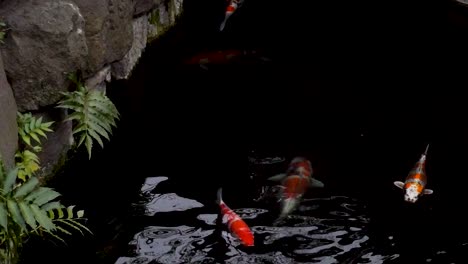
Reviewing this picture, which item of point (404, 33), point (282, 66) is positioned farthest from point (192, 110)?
point (404, 33)

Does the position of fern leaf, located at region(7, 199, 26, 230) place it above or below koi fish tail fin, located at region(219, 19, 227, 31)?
below

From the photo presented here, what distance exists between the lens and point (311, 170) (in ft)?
25.6

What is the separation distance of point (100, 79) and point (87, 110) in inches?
44.9

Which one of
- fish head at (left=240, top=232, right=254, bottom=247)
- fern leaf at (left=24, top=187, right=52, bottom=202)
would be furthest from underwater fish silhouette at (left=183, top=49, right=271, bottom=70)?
fern leaf at (left=24, top=187, right=52, bottom=202)

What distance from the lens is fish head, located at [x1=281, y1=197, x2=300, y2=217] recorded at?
23.4 ft

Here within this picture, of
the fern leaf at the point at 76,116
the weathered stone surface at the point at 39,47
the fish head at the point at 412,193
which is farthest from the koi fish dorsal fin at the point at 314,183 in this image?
the weathered stone surface at the point at 39,47

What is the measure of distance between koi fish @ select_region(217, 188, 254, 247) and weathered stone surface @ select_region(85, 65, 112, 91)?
7.81ft

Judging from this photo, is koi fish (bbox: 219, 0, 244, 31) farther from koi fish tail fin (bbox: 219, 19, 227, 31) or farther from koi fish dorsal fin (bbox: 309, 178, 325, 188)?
koi fish dorsal fin (bbox: 309, 178, 325, 188)

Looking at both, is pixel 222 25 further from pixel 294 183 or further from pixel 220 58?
pixel 294 183

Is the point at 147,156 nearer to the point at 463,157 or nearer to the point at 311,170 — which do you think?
the point at 311,170

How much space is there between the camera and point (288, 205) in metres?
7.24

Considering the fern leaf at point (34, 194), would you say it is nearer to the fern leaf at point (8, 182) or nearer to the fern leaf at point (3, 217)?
the fern leaf at point (8, 182)

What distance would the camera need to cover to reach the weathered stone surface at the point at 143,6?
10.2m

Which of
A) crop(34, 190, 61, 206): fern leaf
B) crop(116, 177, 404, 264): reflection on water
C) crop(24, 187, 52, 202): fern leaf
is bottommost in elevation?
crop(116, 177, 404, 264): reflection on water
